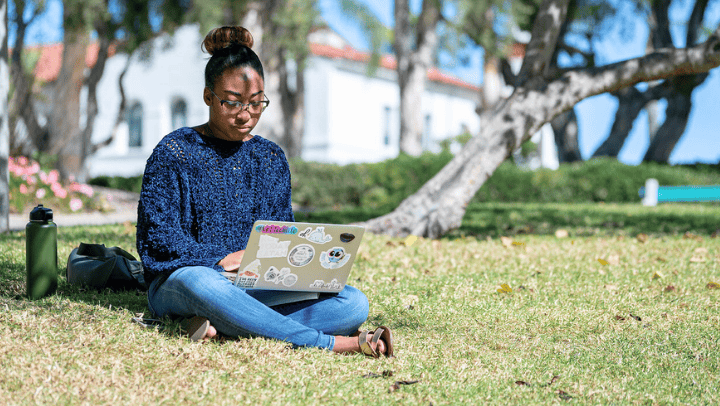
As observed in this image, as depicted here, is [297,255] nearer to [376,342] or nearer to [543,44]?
[376,342]

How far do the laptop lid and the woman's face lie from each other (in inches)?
25.9

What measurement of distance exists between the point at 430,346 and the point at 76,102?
1374 centimetres

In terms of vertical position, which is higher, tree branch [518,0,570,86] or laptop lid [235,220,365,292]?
tree branch [518,0,570,86]

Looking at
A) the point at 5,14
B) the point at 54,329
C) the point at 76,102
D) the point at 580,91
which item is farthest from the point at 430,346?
the point at 76,102

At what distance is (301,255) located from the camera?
3.02m

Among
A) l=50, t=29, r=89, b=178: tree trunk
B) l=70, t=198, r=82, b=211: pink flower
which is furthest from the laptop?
l=50, t=29, r=89, b=178: tree trunk

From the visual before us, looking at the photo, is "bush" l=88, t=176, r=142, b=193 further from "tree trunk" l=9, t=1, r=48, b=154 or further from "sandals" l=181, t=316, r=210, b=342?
"sandals" l=181, t=316, r=210, b=342

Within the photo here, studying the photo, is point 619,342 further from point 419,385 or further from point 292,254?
point 292,254

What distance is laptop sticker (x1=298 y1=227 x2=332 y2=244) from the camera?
2938 mm

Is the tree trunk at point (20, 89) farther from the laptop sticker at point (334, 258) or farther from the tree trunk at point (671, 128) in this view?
the tree trunk at point (671, 128)

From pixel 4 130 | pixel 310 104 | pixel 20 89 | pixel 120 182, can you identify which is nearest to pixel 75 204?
pixel 4 130

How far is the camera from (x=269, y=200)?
11.3 feet

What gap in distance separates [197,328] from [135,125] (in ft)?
87.8

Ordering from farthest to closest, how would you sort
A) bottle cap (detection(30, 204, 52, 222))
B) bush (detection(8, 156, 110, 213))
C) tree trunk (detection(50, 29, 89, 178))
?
tree trunk (detection(50, 29, 89, 178))
bush (detection(8, 156, 110, 213))
bottle cap (detection(30, 204, 52, 222))
